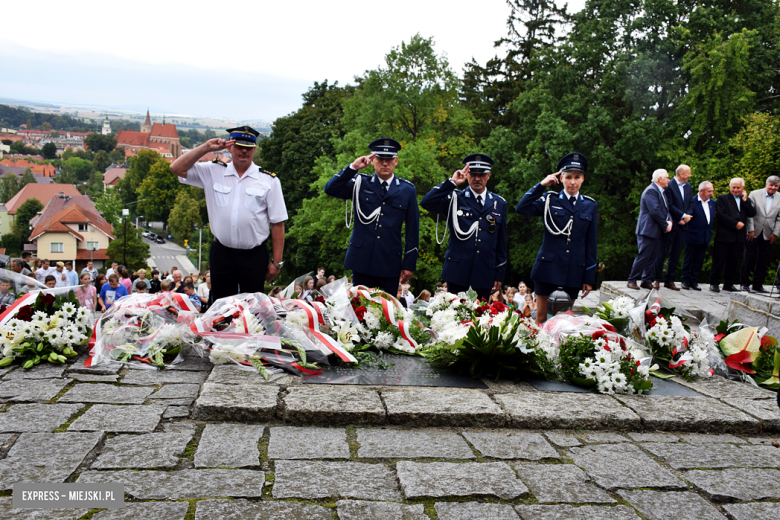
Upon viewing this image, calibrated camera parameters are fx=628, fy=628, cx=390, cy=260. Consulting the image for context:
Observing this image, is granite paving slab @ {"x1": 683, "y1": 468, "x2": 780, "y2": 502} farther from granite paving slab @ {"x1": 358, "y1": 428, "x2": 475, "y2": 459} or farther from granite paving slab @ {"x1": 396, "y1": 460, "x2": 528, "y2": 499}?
granite paving slab @ {"x1": 358, "y1": 428, "x2": 475, "y2": 459}

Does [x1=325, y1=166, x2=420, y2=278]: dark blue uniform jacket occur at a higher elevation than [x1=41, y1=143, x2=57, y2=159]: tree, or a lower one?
higher

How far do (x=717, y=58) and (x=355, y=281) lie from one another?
17468 millimetres

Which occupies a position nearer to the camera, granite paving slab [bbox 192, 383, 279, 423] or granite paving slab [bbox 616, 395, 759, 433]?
granite paving slab [bbox 192, 383, 279, 423]

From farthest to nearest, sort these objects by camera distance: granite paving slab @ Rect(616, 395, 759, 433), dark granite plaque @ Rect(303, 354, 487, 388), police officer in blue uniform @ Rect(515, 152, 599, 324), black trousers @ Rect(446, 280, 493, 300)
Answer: black trousers @ Rect(446, 280, 493, 300), police officer in blue uniform @ Rect(515, 152, 599, 324), dark granite plaque @ Rect(303, 354, 487, 388), granite paving slab @ Rect(616, 395, 759, 433)

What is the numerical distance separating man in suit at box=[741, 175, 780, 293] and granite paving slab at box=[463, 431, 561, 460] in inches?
333

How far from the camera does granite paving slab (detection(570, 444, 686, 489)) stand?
2994 mm

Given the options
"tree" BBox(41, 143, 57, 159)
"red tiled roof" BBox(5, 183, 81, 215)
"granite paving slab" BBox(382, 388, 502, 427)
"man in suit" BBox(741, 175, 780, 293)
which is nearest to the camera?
"granite paving slab" BBox(382, 388, 502, 427)

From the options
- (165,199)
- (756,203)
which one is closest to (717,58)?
(756,203)

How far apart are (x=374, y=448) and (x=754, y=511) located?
1.76 meters

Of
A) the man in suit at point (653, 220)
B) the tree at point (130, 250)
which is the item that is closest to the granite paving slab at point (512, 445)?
the man in suit at point (653, 220)

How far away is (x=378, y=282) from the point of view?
6.25 meters

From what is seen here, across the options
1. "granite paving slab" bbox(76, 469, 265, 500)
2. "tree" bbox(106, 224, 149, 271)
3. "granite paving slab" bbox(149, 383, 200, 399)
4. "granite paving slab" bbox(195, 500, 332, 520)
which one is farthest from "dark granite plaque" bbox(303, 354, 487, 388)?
"tree" bbox(106, 224, 149, 271)

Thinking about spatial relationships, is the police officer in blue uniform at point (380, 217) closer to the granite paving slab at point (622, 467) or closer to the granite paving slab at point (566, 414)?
the granite paving slab at point (566, 414)

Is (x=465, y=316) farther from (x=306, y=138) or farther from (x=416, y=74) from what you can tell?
(x=306, y=138)
